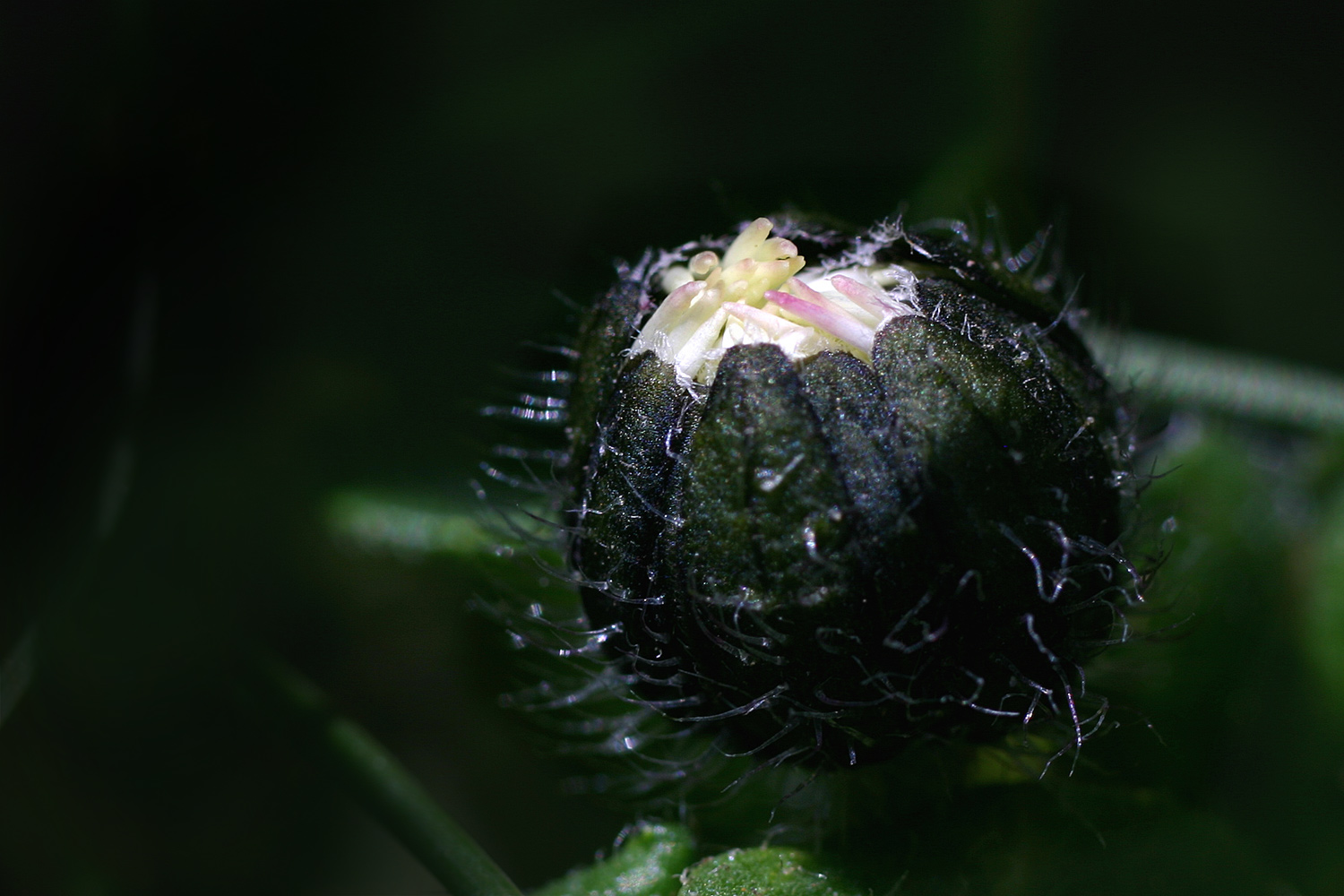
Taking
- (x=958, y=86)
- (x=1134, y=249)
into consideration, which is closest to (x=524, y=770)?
(x=958, y=86)

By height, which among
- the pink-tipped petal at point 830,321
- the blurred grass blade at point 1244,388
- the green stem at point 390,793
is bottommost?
the green stem at point 390,793

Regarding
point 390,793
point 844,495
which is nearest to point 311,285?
point 390,793

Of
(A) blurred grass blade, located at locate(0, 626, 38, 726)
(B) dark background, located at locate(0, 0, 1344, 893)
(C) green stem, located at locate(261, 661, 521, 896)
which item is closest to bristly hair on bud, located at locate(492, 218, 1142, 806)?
(C) green stem, located at locate(261, 661, 521, 896)

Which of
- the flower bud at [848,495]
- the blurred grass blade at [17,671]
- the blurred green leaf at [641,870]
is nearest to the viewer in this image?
the flower bud at [848,495]

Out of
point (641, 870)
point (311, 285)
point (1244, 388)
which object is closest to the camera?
point (641, 870)

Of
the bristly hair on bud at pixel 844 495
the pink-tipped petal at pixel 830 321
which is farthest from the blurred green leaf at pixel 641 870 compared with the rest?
the pink-tipped petal at pixel 830 321

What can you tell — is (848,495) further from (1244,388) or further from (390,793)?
(1244,388)

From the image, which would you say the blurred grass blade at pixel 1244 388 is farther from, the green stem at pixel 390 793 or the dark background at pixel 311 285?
the green stem at pixel 390 793
